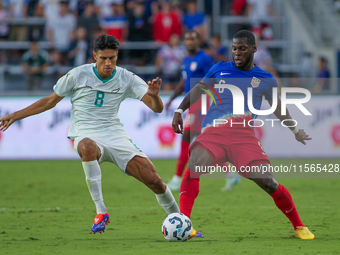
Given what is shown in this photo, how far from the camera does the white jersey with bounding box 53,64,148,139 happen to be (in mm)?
5668

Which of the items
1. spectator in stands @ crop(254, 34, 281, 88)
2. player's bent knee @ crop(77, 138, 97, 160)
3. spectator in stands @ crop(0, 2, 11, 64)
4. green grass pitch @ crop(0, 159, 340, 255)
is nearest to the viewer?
green grass pitch @ crop(0, 159, 340, 255)

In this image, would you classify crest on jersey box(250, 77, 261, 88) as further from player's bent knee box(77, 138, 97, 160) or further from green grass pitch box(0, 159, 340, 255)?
player's bent knee box(77, 138, 97, 160)

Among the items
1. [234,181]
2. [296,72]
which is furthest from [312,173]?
[296,72]

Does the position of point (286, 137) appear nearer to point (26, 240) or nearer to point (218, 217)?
point (218, 217)

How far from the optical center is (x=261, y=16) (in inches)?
701

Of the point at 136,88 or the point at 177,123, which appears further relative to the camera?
the point at 136,88

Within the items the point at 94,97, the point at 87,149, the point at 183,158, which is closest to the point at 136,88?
the point at 94,97

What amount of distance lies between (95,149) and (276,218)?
2634mm

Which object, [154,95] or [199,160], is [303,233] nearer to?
[199,160]

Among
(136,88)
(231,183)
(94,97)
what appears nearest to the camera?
(94,97)

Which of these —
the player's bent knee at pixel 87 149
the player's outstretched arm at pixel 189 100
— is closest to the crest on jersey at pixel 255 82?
the player's outstretched arm at pixel 189 100

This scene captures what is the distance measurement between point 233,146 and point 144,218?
1939 millimetres

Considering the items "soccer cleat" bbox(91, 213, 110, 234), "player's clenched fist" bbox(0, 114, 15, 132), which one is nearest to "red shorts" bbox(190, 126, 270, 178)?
"soccer cleat" bbox(91, 213, 110, 234)

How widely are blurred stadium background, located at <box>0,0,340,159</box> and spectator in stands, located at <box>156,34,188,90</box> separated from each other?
0.10 feet
